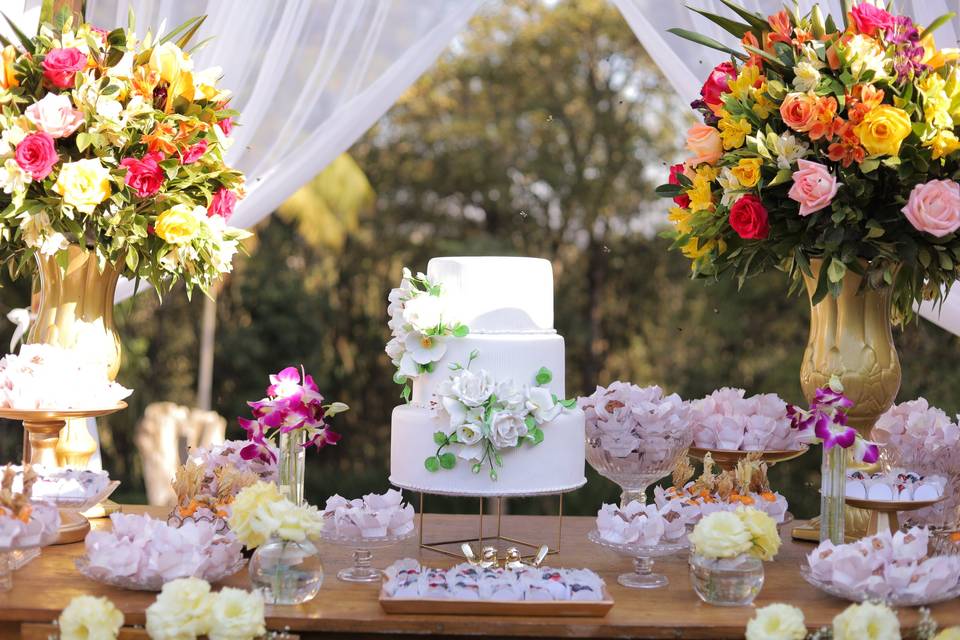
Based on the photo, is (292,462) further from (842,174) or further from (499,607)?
(842,174)

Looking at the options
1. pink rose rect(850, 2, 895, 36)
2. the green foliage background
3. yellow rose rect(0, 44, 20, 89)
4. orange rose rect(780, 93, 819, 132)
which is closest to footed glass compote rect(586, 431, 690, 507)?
orange rose rect(780, 93, 819, 132)

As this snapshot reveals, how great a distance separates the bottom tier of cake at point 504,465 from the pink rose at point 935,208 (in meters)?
0.86

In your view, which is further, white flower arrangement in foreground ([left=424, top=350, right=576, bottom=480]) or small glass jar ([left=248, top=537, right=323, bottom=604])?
white flower arrangement in foreground ([left=424, top=350, right=576, bottom=480])

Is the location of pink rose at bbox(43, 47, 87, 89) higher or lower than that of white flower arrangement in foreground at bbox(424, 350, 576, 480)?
higher

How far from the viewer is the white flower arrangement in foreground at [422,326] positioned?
239 cm

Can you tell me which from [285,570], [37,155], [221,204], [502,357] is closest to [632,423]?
[502,357]

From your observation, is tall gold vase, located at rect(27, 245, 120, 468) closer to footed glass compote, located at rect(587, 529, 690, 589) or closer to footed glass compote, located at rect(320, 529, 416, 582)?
footed glass compote, located at rect(320, 529, 416, 582)

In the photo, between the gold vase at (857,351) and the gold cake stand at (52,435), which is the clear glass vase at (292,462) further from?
the gold vase at (857,351)

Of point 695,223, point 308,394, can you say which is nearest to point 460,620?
point 308,394

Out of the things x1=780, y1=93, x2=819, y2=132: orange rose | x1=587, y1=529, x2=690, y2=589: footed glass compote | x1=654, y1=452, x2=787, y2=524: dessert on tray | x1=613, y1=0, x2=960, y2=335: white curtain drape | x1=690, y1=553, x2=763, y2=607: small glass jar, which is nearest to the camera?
x1=690, y1=553, x2=763, y2=607: small glass jar

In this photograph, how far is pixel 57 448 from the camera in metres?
2.76

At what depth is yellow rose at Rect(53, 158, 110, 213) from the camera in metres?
2.53

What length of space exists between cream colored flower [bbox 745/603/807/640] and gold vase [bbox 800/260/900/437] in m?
0.78

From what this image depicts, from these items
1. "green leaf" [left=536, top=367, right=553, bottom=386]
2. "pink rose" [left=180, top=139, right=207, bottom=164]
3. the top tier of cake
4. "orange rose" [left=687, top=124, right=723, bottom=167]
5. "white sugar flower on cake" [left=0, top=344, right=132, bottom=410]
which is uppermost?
"orange rose" [left=687, top=124, right=723, bottom=167]
